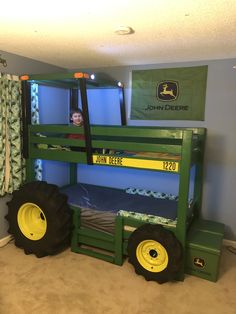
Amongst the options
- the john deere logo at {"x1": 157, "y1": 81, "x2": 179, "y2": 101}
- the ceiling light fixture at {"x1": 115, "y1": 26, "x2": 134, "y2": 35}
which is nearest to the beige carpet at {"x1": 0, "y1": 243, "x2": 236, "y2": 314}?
the john deere logo at {"x1": 157, "y1": 81, "x2": 179, "y2": 101}

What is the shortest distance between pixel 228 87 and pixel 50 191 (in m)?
2.24

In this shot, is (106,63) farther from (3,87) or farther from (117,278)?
(117,278)

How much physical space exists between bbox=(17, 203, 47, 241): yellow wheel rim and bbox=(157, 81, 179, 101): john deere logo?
6.40 ft

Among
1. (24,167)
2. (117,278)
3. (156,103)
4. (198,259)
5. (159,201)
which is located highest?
(156,103)

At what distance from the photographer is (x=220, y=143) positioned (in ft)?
9.93

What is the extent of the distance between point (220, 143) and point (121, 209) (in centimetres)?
136

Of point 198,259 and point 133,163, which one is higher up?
point 133,163

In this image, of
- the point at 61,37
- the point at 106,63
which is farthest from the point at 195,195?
the point at 61,37

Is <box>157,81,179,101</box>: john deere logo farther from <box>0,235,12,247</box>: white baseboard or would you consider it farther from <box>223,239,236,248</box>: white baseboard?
<box>0,235,12,247</box>: white baseboard

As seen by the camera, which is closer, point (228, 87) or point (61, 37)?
point (61, 37)

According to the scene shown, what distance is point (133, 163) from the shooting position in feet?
8.14

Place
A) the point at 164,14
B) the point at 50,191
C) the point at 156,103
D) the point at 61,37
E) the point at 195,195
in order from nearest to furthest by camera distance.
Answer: the point at 164,14 → the point at 61,37 → the point at 50,191 → the point at 195,195 → the point at 156,103

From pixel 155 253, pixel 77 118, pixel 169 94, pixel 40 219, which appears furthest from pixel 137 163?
pixel 40 219

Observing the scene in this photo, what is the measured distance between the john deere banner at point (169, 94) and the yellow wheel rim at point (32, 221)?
167cm
